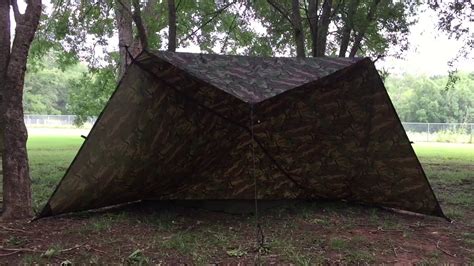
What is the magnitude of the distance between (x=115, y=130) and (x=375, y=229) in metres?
3.05

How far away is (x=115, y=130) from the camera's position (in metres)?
5.44

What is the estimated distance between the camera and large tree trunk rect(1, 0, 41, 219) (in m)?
5.17

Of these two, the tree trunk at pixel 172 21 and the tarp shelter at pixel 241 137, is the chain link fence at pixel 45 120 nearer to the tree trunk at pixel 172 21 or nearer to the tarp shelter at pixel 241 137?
the tree trunk at pixel 172 21

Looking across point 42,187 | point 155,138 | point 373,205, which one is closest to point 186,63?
point 155,138

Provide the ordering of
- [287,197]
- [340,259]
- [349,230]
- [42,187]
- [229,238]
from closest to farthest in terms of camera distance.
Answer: [340,259]
[229,238]
[349,230]
[287,197]
[42,187]

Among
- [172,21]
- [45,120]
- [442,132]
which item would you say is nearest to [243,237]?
[172,21]

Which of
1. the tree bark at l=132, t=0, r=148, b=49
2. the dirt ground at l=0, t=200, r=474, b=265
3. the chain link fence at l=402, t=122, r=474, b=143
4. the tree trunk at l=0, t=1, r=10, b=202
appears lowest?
the dirt ground at l=0, t=200, r=474, b=265

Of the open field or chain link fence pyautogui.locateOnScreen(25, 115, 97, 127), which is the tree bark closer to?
the open field

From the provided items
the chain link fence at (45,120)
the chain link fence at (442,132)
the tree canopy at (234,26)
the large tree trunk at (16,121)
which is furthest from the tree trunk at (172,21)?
the chain link fence at (45,120)

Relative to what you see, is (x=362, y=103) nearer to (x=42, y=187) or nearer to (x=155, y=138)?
(x=155, y=138)

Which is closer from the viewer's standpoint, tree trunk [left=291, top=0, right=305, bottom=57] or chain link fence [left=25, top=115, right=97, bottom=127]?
tree trunk [left=291, top=0, right=305, bottom=57]

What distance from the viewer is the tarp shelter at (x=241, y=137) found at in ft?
17.2

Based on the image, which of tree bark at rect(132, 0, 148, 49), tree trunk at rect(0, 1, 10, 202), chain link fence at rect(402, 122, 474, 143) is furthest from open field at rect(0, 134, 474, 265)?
chain link fence at rect(402, 122, 474, 143)

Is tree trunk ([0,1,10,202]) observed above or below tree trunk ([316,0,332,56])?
below
